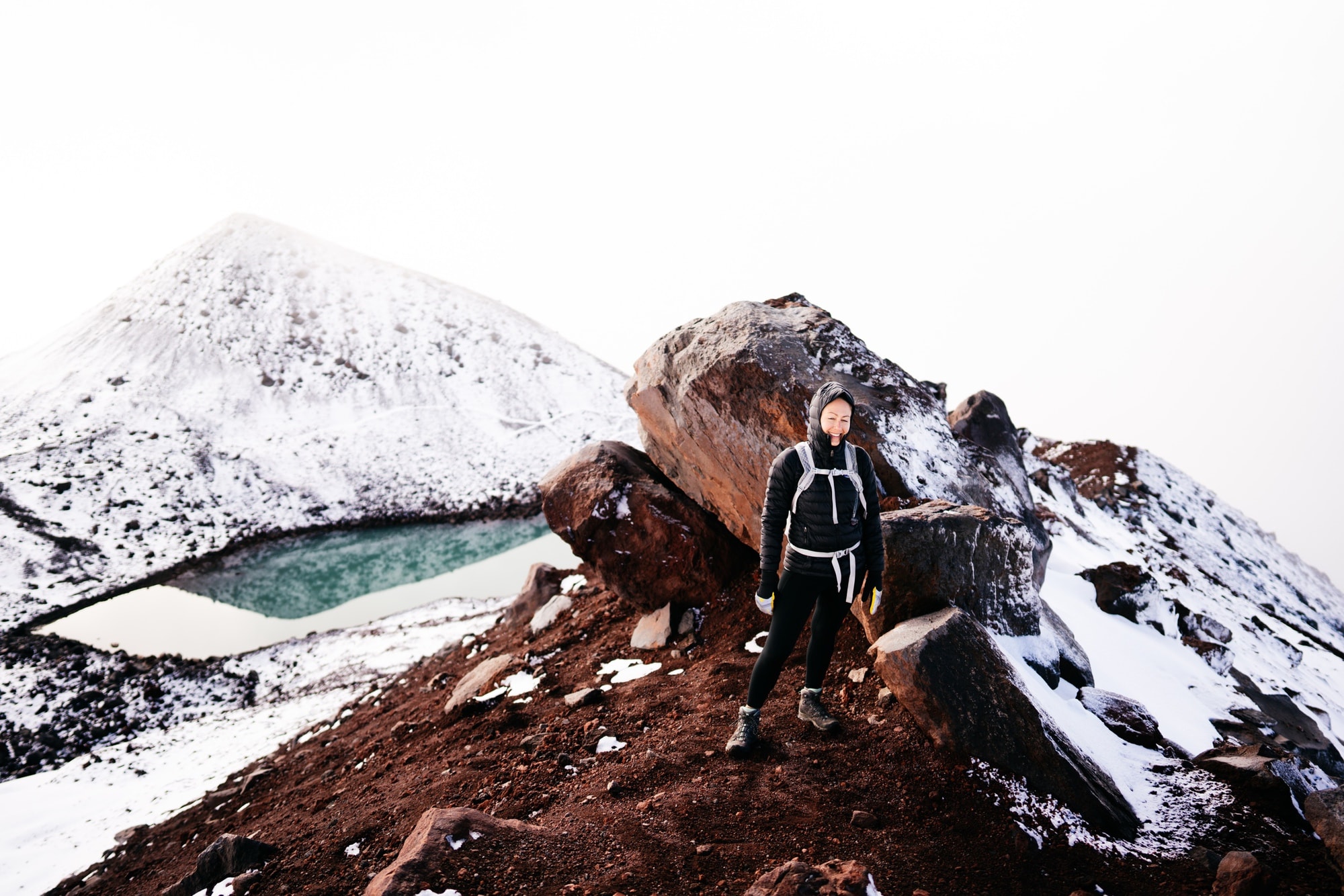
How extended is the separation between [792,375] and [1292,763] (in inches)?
237

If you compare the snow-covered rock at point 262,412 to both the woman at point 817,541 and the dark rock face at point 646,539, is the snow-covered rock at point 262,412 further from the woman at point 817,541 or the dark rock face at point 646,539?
the woman at point 817,541

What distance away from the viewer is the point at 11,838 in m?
9.04

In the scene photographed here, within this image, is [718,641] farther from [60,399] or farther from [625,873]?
[60,399]

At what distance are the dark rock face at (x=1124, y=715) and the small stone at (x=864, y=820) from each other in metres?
3.24

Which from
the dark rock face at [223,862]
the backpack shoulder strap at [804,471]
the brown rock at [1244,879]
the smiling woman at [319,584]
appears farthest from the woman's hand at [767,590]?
the smiling woman at [319,584]

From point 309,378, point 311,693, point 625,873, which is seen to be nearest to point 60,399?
point 309,378

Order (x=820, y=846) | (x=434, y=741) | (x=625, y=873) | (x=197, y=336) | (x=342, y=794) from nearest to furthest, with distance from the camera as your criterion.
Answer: (x=625, y=873) < (x=820, y=846) < (x=342, y=794) < (x=434, y=741) < (x=197, y=336)

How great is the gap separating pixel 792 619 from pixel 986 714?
1761mm

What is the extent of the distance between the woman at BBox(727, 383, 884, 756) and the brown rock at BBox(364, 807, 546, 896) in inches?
82.3

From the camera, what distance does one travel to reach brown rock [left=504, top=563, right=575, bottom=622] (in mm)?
12570

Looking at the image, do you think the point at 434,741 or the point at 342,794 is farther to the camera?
the point at 434,741

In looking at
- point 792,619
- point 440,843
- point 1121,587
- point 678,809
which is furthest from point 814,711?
point 1121,587

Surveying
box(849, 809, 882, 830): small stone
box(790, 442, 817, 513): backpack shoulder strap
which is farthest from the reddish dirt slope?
box(790, 442, 817, 513): backpack shoulder strap

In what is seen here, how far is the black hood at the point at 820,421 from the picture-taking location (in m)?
5.38
